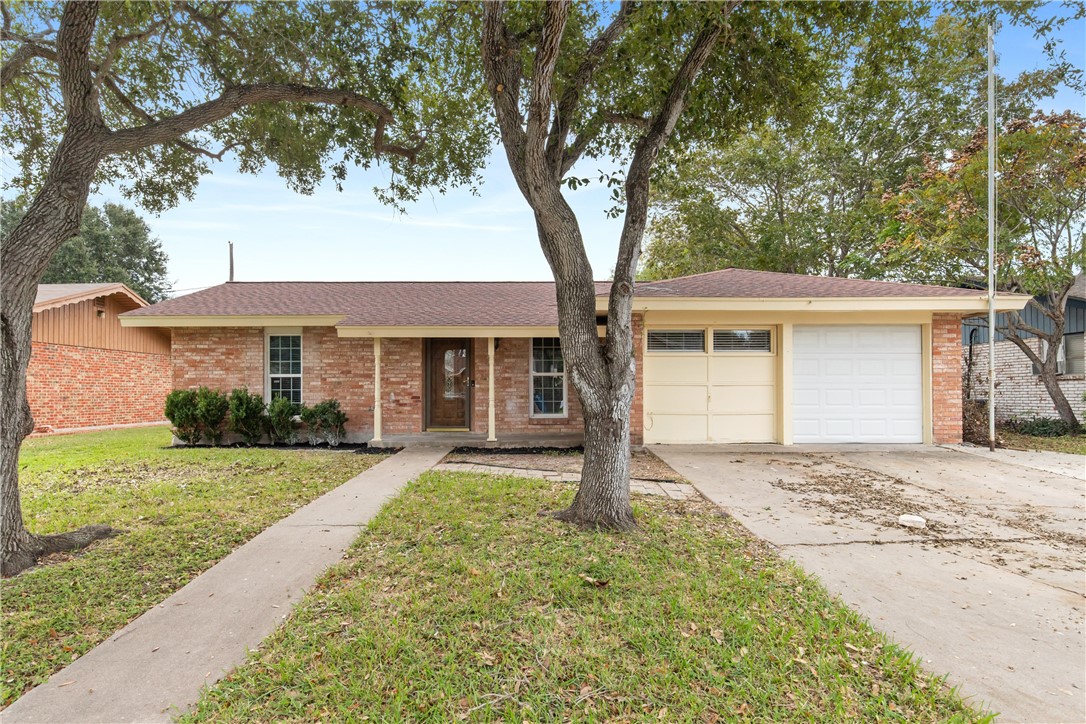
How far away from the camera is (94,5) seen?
13.4 ft

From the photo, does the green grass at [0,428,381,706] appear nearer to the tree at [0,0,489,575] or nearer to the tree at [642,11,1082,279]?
the tree at [0,0,489,575]

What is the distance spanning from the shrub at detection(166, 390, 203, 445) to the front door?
460 centimetres

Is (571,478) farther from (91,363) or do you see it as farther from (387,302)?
(91,363)

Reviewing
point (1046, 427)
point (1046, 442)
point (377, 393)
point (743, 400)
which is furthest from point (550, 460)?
point (1046, 427)

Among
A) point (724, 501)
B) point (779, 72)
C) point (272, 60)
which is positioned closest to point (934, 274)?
point (779, 72)

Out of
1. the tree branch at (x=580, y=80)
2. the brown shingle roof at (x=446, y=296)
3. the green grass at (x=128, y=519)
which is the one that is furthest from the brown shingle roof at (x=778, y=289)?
the green grass at (x=128, y=519)

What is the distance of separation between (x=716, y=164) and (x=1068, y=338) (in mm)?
11941

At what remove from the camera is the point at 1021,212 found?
1108cm

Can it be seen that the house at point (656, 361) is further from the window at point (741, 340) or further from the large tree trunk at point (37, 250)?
the large tree trunk at point (37, 250)

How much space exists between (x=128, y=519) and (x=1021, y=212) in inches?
673

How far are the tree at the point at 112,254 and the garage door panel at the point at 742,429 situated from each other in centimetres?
3000

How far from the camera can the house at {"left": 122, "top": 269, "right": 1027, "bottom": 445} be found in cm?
929

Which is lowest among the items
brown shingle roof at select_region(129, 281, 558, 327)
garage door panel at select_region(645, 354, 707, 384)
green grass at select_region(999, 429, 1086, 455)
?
green grass at select_region(999, 429, 1086, 455)

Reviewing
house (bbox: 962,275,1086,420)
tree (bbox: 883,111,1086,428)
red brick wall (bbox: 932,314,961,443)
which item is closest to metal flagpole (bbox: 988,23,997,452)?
red brick wall (bbox: 932,314,961,443)
